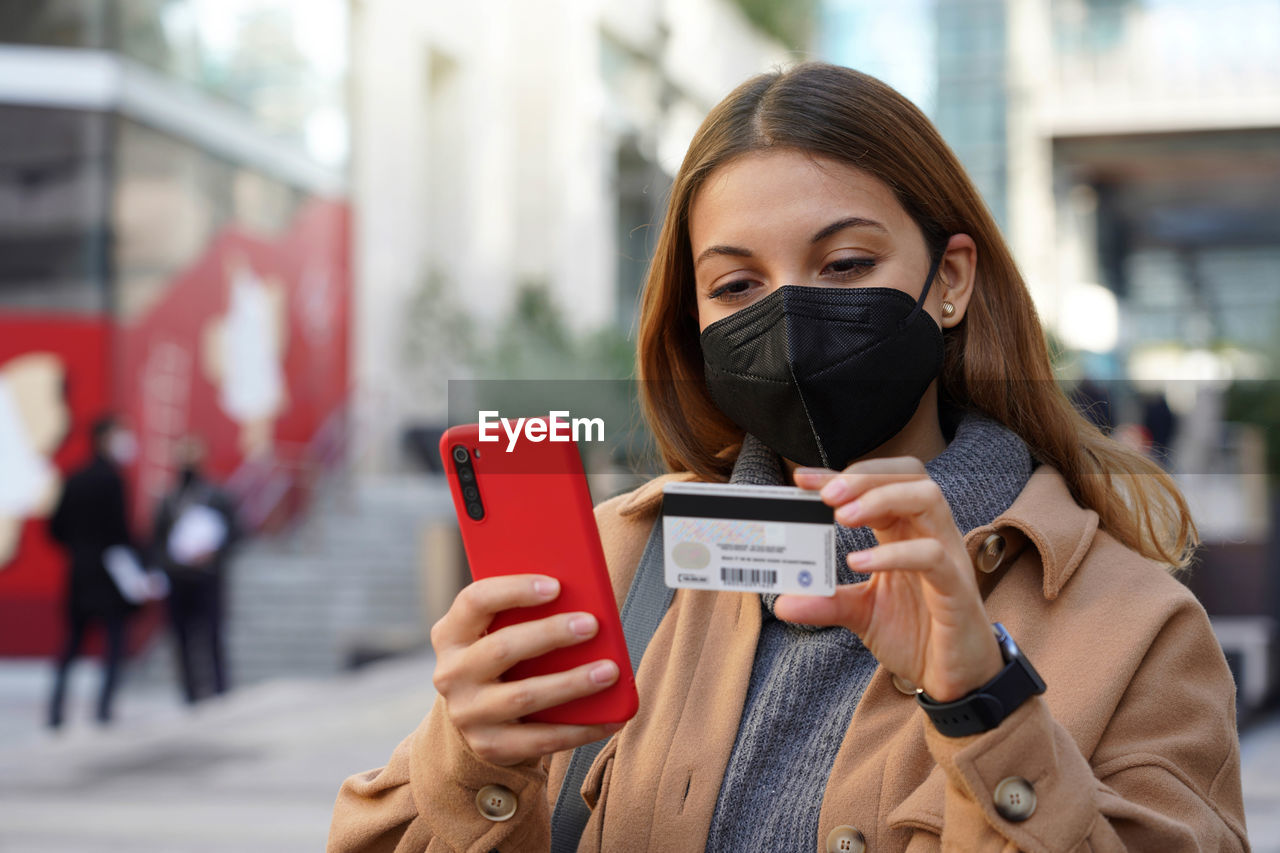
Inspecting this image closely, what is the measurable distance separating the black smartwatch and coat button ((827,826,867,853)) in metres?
0.28

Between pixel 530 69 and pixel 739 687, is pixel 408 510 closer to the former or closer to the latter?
pixel 530 69

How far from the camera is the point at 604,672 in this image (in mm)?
1306

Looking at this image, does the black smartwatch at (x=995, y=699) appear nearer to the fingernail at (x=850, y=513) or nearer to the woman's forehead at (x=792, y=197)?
the fingernail at (x=850, y=513)

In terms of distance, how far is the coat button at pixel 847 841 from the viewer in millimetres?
1458

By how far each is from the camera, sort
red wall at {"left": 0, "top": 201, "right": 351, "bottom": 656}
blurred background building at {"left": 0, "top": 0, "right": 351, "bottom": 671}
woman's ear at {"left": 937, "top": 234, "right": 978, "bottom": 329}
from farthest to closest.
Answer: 1. blurred background building at {"left": 0, "top": 0, "right": 351, "bottom": 671}
2. red wall at {"left": 0, "top": 201, "right": 351, "bottom": 656}
3. woman's ear at {"left": 937, "top": 234, "right": 978, "bottom": 329}

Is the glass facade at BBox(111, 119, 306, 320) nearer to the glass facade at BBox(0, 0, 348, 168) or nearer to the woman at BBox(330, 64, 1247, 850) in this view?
the glass facade at BBox(0, 0, 348, 168)

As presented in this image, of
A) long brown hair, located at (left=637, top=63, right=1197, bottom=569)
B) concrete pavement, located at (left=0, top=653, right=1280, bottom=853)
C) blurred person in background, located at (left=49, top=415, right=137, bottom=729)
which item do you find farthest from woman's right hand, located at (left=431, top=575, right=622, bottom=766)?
blurred person in background, located at (left=49, top=415, right=137, bottom=729)

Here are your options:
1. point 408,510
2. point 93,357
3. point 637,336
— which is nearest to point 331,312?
point 408,510

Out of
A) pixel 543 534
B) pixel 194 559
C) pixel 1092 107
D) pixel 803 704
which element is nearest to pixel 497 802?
pixel 543 534

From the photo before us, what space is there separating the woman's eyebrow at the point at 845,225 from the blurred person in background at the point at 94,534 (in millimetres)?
7509

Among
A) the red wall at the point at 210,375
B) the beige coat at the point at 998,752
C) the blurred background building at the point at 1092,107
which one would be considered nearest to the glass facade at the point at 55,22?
the red wall at the point at 210,375

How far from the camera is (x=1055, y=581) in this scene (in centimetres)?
151

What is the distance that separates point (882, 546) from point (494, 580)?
404mm

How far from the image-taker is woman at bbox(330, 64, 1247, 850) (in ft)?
4.09
